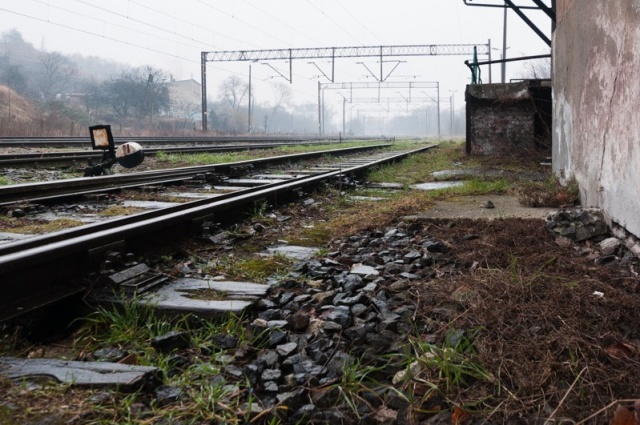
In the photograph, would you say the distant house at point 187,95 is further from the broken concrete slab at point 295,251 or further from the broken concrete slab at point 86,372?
Answer: the broken concrete slab at point 86,372

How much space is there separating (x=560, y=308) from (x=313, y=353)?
1.10m

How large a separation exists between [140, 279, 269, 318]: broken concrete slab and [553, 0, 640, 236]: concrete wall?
7.57 ft

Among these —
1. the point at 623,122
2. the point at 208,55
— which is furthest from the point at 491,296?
the point at 208,55

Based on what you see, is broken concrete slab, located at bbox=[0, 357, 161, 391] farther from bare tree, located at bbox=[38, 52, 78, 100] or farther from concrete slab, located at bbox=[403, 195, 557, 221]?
bare tree, located at bbox=[38, 52, 78, 100]

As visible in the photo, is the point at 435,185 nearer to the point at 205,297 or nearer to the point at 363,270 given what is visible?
the point at 363,270

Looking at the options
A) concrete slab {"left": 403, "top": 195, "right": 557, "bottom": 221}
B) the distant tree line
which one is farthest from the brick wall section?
the distant tree line

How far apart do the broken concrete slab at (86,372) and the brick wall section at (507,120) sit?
473 inches

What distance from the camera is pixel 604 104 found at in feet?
13.9

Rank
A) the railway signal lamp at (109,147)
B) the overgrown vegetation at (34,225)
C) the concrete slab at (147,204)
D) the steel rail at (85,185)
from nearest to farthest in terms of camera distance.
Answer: the overgrown vegetation at (34,225) < the concrete slab at (147,204) < the steel rail at (85,185) < the railway signal lamp at (109,147)

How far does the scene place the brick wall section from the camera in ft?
42.0

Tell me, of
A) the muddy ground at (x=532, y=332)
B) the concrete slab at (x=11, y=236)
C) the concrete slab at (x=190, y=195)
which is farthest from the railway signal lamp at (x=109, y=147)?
the muddy ground at (x=532, y=332)

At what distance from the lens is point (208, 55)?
41.9 m

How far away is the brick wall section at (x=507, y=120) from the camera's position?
1280cm

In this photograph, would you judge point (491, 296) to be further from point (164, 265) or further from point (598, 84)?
point (598, 84)
